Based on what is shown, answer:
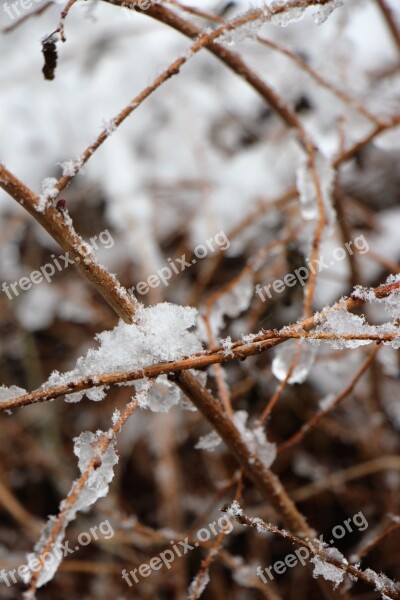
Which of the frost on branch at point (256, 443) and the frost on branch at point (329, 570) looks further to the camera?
the frost on branch at point (256, 443)

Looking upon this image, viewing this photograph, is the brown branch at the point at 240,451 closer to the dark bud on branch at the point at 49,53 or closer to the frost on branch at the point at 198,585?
the frost on branch at the point at 198,585

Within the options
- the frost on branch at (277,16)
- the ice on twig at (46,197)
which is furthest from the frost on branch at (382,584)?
the frost on branch at (277,16)

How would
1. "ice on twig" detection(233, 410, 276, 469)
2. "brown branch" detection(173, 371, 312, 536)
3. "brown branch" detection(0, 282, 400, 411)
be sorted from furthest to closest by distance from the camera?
"ice on twig" detection(233, 410, 276, 469)
"brown branch" detection(173, 371, 312, 536)
"brown branch" detection(0, 282, 400, 411)

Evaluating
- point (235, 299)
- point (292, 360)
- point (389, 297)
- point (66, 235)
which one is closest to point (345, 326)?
point (389, 297)

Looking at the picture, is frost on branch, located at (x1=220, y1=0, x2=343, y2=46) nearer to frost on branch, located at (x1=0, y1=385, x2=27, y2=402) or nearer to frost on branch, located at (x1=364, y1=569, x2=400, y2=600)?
frost on branch, located at (x1=0, y1=385, x2=27, y2=402)

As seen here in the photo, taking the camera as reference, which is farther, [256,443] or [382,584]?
[256,443]

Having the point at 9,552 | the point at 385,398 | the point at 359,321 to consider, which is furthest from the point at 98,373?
the point at 9,552

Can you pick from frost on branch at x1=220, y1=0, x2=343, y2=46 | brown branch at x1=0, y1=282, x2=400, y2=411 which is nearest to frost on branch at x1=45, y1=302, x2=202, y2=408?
brown branch at x1=0, y1=282, x2=400, y2=411

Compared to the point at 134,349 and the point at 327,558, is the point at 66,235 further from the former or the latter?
the point at 327,558

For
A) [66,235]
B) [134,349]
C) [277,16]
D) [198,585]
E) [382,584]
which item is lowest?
[382,584]
